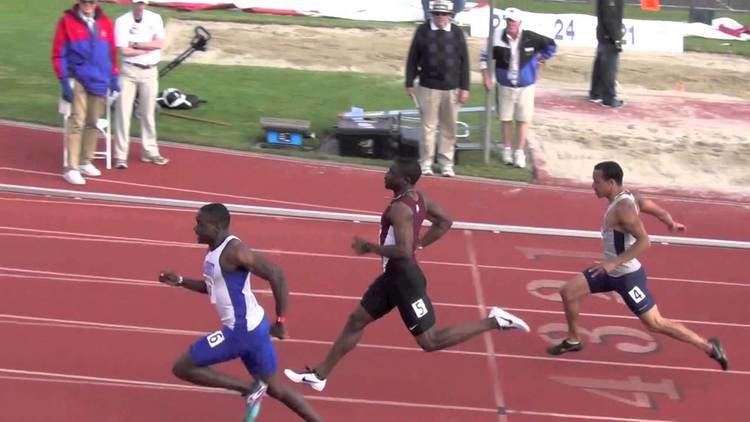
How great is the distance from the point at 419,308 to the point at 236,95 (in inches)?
394

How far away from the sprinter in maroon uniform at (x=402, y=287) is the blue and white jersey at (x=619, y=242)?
99 centimetres

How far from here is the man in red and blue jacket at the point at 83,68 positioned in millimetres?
12234

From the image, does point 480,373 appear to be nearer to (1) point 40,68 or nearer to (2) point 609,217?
(2) point 609,217

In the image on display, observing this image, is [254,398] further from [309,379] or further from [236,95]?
[236,95]

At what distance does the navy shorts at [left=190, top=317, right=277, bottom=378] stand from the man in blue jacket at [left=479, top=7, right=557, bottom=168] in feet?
24.6

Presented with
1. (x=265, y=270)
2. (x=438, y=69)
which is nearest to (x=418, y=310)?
(x=265, y=270)

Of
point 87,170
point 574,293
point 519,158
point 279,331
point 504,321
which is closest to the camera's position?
point 279,331

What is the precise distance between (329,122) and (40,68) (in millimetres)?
5172

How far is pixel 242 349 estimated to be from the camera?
6.81m

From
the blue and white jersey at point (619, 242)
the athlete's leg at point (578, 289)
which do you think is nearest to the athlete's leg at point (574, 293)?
the athlete's leg at point (578, 289)

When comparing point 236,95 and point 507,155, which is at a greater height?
point 236,95

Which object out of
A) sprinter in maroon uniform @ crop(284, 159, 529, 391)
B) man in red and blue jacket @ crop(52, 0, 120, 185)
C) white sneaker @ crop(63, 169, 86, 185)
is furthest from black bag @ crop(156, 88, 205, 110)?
sprinter in maroon uniform @ crop(284, 159, 529, 391)

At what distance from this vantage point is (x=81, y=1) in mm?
12180

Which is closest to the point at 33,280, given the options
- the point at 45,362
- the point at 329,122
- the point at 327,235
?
the point at 45,362
